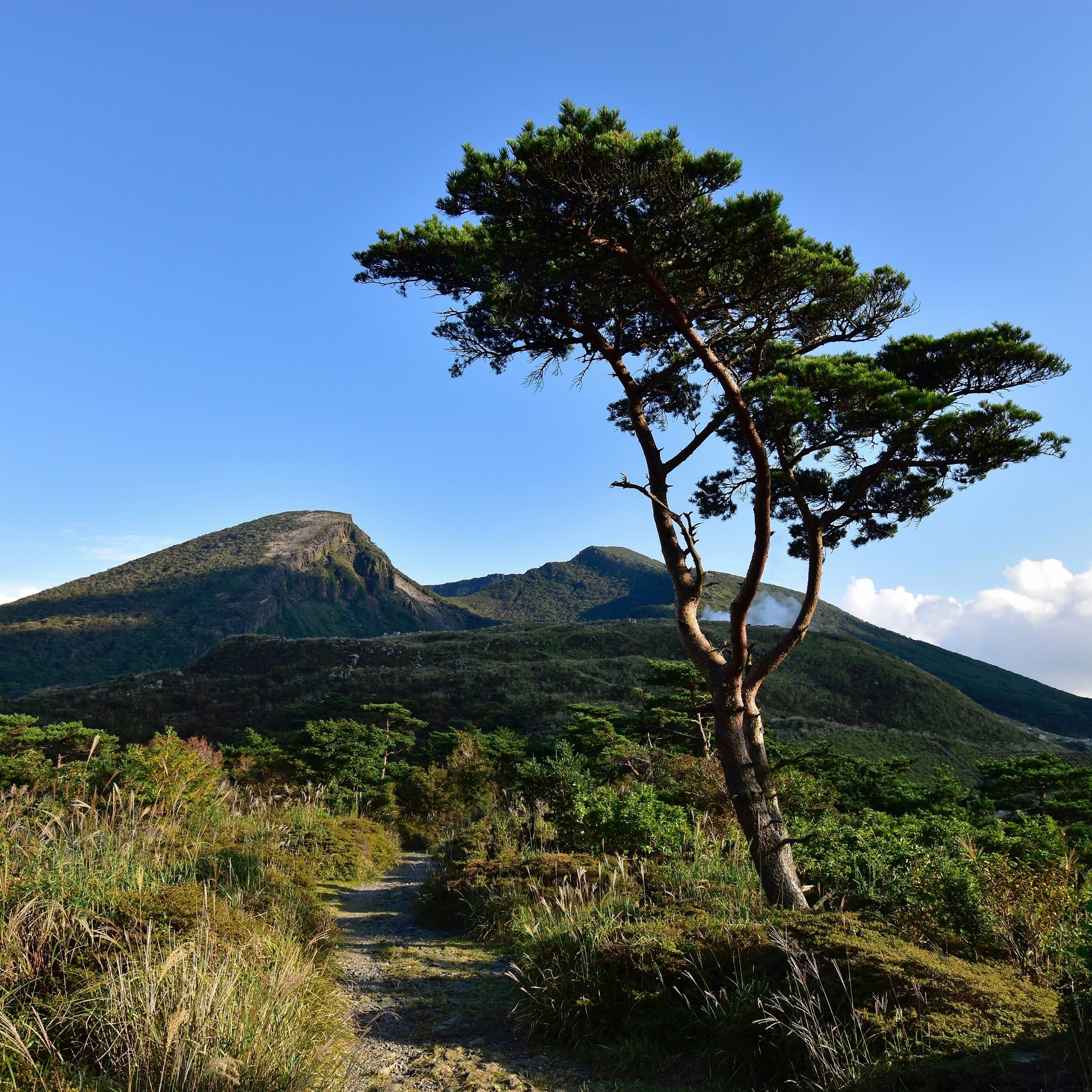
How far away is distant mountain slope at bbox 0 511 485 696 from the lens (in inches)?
2463

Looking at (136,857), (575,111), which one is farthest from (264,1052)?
(575,111)

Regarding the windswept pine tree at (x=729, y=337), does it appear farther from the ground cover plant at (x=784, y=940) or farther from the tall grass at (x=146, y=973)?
the tall grass at (x=146, y=973)

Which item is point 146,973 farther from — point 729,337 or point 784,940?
point 729,337

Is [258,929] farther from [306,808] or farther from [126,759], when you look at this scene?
[126,759]

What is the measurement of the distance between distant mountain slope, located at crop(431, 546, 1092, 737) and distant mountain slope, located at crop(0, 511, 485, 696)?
15601 mm

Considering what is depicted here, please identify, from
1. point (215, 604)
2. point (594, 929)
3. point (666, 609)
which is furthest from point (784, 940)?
point (666, 609)

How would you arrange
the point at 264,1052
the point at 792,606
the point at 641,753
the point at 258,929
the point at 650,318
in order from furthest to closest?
the point at 792,606, the point at 641,753, the point at 650,318, the point at 258,929, the point at 264,1052

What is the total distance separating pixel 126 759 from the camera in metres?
11.2

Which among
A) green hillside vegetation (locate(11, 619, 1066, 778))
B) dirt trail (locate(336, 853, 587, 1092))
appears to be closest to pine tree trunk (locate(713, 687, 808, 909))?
dirt trail (locate(336, 853, 587, 1092))

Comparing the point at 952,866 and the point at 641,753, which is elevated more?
the point at 952,866

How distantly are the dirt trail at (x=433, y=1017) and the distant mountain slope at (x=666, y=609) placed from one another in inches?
1788

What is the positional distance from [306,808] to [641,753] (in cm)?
615

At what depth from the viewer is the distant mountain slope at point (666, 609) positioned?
73562 mm

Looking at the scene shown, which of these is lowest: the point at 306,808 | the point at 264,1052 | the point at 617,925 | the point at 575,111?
the point at 306,808
